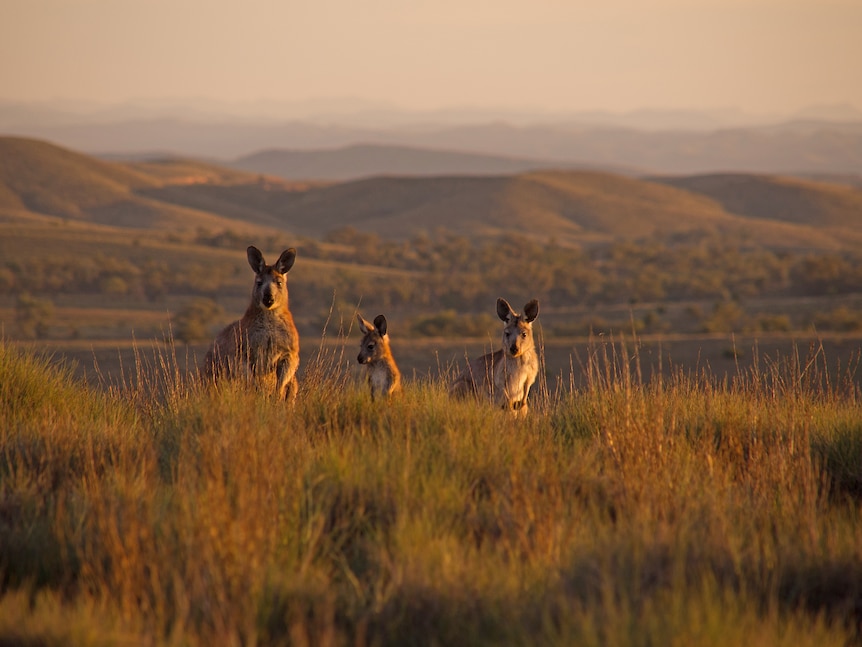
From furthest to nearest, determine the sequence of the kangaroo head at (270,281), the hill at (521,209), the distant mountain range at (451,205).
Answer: the hill at (521,209) → the distant mountain range at (451,205) → the kangaroo head at (270,281)

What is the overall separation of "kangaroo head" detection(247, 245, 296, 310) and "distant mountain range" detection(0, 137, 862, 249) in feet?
192

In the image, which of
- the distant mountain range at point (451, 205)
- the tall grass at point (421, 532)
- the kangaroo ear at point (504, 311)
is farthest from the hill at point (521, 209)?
the tall grass at point (421, 532)

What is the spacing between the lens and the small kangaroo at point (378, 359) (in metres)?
10.1

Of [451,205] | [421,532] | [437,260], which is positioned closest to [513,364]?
[421,532]

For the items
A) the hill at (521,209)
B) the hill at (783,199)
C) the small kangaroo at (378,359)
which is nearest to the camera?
the small kangaroo at (378,359)

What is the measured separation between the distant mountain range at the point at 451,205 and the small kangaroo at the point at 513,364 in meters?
59.0

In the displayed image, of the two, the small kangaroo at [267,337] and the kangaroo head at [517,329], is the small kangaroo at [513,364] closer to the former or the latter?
the kangaroo head at [517,329]

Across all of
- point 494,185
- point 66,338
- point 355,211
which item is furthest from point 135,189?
point 66,338

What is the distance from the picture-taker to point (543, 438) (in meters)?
7.94

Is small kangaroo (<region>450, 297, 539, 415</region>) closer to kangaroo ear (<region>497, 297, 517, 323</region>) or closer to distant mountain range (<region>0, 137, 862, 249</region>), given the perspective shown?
kangaroo ear (<region>497, 297, 517, 323</region>)

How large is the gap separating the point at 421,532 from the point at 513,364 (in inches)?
193

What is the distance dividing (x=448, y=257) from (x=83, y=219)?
3634 centimetres

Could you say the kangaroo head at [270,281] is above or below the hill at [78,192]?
below

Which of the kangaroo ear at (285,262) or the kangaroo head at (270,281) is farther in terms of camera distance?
the kangaroo ear at (285,262)
